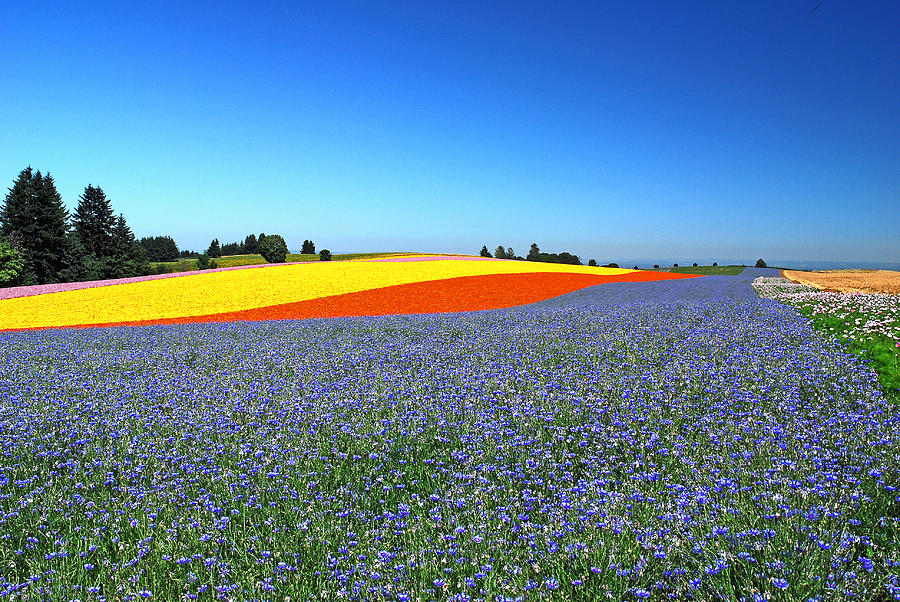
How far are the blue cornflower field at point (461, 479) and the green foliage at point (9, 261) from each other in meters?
45.0

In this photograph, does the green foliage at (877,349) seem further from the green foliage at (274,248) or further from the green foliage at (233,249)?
the green foliage at (233,249)

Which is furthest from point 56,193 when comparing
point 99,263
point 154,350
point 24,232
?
point 154,350

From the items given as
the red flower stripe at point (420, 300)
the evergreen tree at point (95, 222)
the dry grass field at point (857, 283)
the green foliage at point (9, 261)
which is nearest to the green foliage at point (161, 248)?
the evergreen tree at point (95, 222)

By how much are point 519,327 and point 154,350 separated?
8.51 meters

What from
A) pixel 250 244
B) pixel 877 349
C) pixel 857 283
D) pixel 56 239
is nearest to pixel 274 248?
pixel 56 239

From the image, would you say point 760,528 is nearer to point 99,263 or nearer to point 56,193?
point 99,263

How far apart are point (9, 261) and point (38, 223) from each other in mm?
10832

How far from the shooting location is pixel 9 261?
43.3 meters

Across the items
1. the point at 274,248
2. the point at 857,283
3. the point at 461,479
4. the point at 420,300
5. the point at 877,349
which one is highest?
the point at 274,248

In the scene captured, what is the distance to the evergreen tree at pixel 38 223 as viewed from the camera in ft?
168

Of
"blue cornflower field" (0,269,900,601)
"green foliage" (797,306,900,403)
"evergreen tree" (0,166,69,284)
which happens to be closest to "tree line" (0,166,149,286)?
"evergreen tree" (0,166,69,284)

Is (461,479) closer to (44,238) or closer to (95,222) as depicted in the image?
(44,238)

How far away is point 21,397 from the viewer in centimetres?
739

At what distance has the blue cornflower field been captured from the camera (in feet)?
9.78
